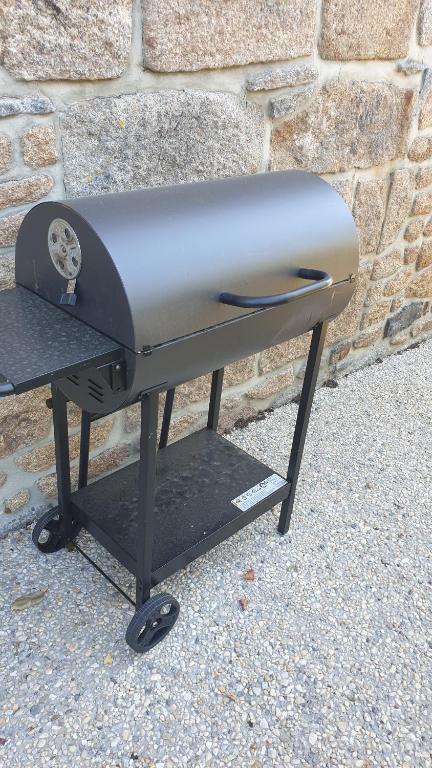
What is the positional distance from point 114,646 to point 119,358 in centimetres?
88

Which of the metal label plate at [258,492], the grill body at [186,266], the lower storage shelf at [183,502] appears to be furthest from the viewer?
the metal label plate at [258,492]

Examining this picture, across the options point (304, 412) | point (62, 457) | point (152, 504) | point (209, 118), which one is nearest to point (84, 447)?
point (62, 457)

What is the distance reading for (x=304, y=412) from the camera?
70.0 inches

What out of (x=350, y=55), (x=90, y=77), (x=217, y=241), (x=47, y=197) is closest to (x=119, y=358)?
(x=217, y=241)

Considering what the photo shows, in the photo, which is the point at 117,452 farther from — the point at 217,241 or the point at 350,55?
the point at 350,55

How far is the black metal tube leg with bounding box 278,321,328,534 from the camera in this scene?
1.68 m

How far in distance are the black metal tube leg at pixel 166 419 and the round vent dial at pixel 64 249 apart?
779 millimetres

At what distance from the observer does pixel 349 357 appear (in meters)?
2.95

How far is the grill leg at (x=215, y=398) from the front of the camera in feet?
6.66

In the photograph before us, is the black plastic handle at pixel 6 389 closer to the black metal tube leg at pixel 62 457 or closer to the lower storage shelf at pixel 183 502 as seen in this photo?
the black metal tube leg at pixel 62 457

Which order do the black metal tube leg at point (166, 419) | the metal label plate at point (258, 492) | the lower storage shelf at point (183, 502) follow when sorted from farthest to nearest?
1. the black metal tube leg at point (166, 419)
2. the metal label plate at point (258, 492)
3. the lower storage shelf at point (183, 502)

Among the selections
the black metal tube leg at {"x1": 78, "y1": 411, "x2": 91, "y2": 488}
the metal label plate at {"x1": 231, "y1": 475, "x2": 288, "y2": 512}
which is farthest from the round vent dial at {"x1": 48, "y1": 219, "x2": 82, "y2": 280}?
the metal label plate at {"x1": 231, "y1": 475, "x2": 288, "y2": 512}

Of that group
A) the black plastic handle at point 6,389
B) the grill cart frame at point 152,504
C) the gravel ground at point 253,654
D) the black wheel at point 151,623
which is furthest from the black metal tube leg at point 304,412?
the black plastic handle at point 6,389

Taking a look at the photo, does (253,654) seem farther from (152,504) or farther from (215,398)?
(215,398)
